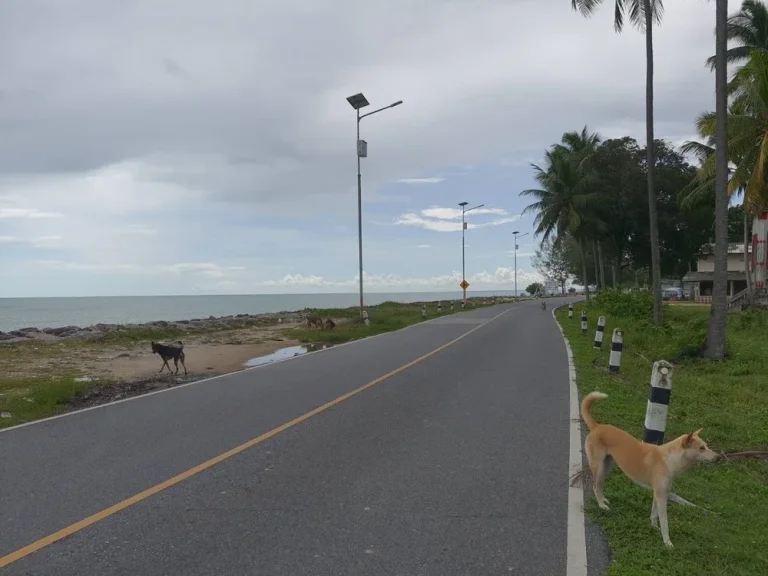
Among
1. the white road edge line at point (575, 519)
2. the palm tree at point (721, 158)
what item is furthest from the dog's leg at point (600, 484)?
the palm tree at point (721, 158)

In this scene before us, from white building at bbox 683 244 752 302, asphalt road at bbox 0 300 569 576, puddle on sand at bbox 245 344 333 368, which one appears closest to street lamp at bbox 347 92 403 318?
puddle on sand at bbox 245 344 333 368

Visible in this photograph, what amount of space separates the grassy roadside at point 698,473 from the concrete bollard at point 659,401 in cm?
51

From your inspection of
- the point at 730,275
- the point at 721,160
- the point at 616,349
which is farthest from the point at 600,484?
the point at 730,275

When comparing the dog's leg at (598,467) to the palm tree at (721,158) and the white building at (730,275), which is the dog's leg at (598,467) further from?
the white building at (730,275)

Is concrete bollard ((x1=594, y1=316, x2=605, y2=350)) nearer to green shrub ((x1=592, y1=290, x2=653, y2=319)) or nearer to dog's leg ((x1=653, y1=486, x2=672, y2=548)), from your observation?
green shrub ((x1=592, y1=290, x2=653, y2=319))

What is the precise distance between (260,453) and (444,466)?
197cm

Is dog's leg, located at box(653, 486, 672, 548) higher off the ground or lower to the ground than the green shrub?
lower

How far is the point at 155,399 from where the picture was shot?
1066 centimetres

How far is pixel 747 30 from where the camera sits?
Result: 2844cm

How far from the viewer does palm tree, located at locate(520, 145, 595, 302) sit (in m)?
42.9

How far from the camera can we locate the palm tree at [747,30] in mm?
27875

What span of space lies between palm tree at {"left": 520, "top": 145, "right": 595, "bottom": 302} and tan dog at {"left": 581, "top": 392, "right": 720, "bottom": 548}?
A: 38.7 metres

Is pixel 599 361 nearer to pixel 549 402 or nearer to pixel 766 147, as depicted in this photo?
pixel 549 402

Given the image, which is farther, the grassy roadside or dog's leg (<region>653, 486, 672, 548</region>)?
dog's leg (<region>653, 486, 672, 548</region>)
